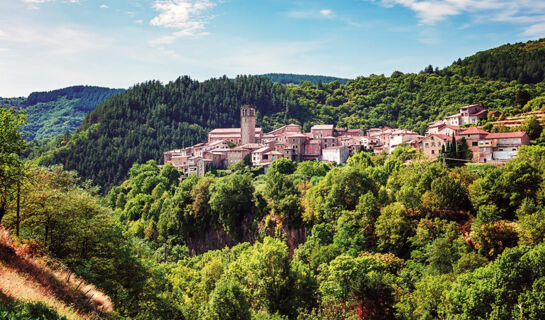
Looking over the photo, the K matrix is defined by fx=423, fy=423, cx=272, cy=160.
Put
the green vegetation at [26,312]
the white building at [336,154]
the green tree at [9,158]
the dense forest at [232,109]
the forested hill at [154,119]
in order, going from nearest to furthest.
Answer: the green vegetation at [26,312], the green tree at [9,158], the white building at [336,154], the forested hill at [154,119], the dense forest at [232,109]

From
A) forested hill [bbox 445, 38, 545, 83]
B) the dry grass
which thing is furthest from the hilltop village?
forested hill [bbox 445, 38, 545, 83]

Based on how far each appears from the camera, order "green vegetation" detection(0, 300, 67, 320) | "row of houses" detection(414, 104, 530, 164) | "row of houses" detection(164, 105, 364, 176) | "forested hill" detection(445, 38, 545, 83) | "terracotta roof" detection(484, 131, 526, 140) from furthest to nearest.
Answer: "forested hill" detection(445, 38, 545, 83) → "row of houses" detection(164, 105, 364, 176) → "row of houses" detection(414, 104, 530, 164) → "terracotta roof" detection(484, 131, 526, 140) → "green vegetation" detection(0, 300, 67, 320)

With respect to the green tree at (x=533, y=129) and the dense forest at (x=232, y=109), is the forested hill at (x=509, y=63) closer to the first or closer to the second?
the dense forest at (x=232, y=109)

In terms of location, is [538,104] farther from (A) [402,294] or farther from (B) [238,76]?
(B) [238,76]

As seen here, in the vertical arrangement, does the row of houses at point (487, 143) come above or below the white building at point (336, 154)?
above

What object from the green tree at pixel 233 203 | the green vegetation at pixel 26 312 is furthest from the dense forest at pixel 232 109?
the green vegetation at pixel 26 312

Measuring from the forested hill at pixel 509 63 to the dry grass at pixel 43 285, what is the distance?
13655 cm

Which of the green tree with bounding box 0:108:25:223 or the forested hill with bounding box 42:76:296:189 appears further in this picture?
the forested hill with bounding box 42:76:296:189

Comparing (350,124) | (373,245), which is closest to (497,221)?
(373,245)

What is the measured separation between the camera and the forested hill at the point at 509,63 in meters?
126

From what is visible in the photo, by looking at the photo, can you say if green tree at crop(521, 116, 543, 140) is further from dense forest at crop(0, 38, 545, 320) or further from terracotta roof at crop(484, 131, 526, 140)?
dense forest at crop(0, 38, 545, 320)

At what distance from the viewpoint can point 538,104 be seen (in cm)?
6594

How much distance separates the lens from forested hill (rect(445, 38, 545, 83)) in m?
126

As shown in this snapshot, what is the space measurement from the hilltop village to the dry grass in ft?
163
